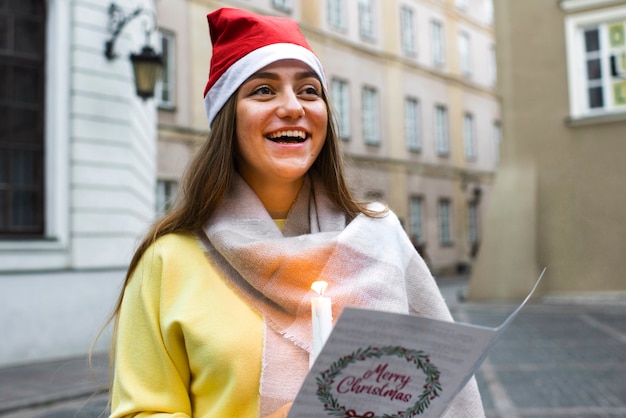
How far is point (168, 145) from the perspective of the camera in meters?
16.5

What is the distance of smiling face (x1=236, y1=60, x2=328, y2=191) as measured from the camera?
1720 mm

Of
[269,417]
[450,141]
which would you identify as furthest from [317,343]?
[450,141]

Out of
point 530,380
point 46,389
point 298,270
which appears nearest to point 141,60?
point 46,389

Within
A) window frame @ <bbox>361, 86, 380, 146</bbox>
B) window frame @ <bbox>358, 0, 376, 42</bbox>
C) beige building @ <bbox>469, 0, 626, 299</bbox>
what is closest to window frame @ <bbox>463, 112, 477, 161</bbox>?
window frame @ <bbox>361, 86, 380, 146</bbox>

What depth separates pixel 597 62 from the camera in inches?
568

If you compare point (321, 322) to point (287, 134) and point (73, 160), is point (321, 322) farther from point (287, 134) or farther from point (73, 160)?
point (73, 160)

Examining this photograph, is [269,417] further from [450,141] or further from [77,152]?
[450,141]

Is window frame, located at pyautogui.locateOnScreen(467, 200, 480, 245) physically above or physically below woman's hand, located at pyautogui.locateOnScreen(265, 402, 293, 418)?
above

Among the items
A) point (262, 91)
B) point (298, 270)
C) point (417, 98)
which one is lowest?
point (298, 270)

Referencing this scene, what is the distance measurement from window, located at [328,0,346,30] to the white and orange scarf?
21.4 metres

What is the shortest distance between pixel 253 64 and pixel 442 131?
26.1m

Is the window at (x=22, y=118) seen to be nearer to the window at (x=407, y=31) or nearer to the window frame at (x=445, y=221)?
the window at (x=407, y=31)

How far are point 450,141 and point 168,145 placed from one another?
1376 centimetres

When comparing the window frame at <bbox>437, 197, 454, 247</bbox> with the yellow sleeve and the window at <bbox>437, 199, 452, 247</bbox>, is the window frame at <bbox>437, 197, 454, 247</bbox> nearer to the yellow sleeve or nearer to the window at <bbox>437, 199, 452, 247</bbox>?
the window at <bbox>437, 199, 452, 247</bbox>
